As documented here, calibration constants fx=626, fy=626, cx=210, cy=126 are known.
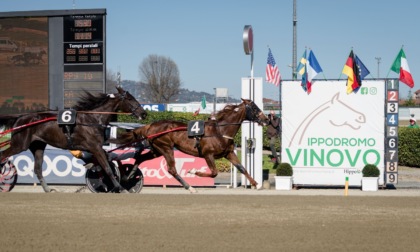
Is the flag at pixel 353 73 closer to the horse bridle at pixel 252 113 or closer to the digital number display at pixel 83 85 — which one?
the horse bridle at pixel 252 113

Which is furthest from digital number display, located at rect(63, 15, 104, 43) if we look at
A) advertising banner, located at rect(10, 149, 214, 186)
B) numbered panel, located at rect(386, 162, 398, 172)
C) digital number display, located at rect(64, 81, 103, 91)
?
numbered panel, located at rect(386, 162, 398, 172)

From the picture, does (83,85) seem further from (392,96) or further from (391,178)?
(391,178)

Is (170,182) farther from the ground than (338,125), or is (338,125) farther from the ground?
(338,125)

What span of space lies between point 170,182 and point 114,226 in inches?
329

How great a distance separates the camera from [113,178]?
1223cm

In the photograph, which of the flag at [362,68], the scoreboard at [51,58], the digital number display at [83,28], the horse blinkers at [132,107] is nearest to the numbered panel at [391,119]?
the flag at [362,68]

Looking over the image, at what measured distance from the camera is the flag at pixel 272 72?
19125 millimetres

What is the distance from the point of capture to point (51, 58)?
1809 centimetres

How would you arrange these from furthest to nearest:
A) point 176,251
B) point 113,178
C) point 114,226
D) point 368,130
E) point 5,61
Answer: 1. point 5,61
2. point 368,130
3. point 113,178
4. point 114,226
5. point 176,251

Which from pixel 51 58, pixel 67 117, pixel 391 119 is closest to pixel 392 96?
pixel 391 119

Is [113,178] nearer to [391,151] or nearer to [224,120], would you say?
[224,120]

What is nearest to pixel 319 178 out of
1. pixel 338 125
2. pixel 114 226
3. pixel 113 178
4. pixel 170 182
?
pixel 338 125

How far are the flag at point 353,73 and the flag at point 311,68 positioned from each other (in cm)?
88

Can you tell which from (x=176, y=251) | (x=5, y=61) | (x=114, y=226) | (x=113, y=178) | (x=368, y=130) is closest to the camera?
(x=176, y=251)
